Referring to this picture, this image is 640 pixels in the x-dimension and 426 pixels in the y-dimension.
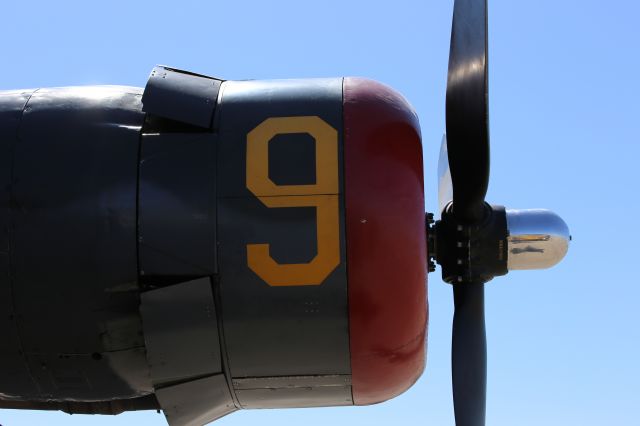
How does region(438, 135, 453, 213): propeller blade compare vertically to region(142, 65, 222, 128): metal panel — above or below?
below

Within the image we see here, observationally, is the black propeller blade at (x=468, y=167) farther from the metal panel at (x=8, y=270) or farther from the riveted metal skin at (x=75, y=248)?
the metal panel at (x=8, y=270)

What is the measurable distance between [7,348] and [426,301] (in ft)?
13.7

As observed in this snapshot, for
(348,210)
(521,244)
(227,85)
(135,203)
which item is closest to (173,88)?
(227,85)

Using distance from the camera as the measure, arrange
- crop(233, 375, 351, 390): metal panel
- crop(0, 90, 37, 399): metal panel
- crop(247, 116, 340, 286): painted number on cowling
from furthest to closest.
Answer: crop(233, 375, 351, 390): metal panel
crop(0, 90, 37, 399): metal panel
crop(247, 116, 340, 286): painted number on cowling

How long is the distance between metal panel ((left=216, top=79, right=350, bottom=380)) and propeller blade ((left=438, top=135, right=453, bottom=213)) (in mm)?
1875

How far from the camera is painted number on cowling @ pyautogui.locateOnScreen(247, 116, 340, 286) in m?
9.38

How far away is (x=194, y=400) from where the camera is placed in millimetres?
9977

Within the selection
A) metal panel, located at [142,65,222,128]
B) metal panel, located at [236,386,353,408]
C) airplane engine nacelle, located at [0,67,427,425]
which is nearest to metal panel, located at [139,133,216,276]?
airplane engine nacelle, located at [0,67,427,425]

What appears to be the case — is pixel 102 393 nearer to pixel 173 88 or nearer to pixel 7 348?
pixel 7 348

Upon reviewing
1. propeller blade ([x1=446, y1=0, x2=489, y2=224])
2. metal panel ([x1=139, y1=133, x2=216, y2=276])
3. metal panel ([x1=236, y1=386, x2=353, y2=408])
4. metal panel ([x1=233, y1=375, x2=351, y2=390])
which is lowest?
metal panel ([x1=236, y1=386, x2=353, y2=408])

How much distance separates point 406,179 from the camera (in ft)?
32.1

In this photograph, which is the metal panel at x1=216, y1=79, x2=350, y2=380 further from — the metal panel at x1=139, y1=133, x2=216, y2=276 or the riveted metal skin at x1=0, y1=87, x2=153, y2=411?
the riveted metal skin at x1=0, y1=87, x2=153, y2=411

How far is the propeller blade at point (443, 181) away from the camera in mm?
11055

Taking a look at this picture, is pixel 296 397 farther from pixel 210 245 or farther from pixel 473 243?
pixel 473 243
